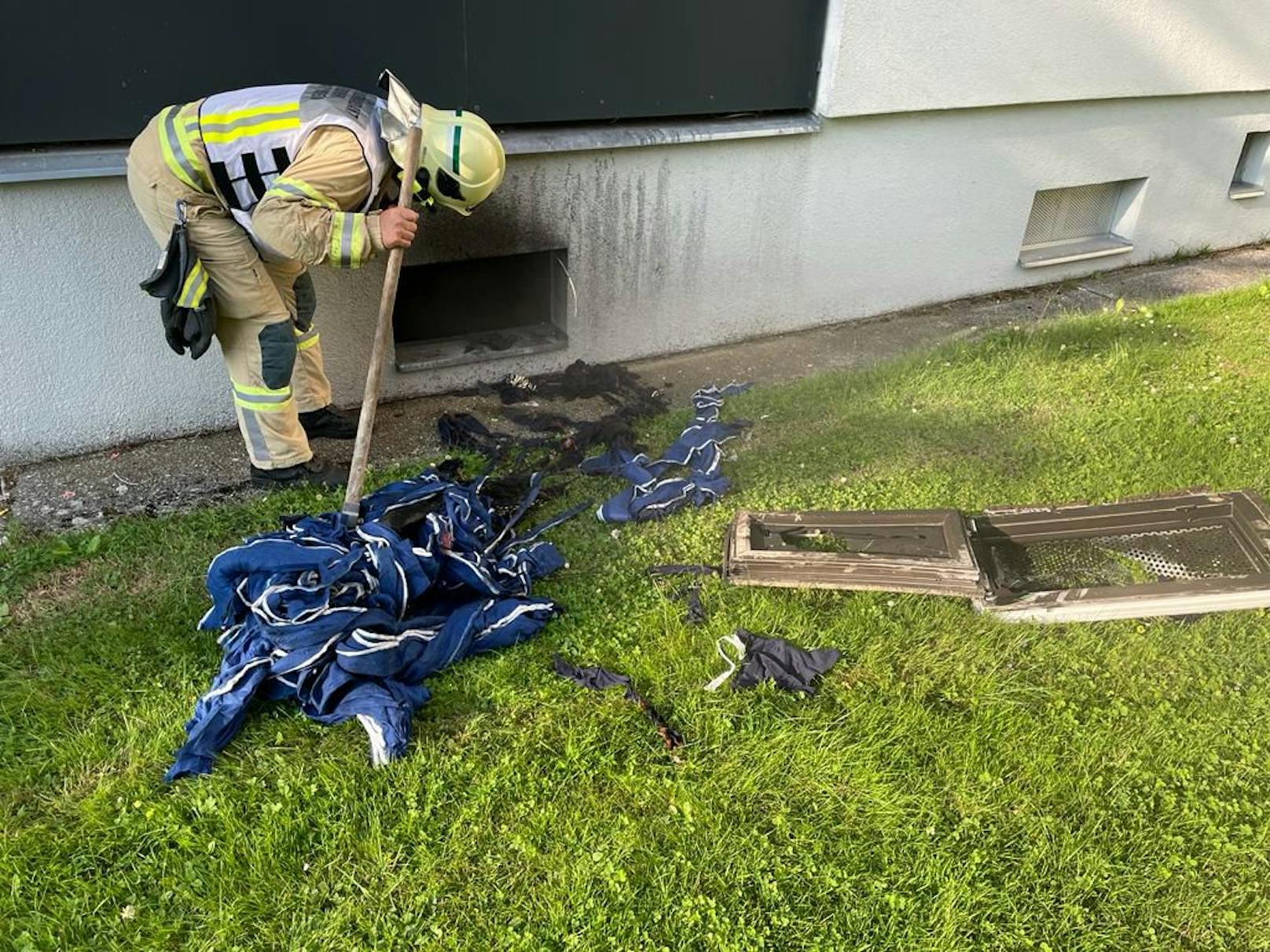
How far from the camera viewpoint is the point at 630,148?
4613 mm

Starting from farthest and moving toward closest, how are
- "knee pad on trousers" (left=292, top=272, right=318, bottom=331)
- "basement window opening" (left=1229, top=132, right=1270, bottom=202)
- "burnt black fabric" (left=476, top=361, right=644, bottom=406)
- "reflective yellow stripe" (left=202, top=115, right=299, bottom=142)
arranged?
"basement window opening" (left=1229, top=132, right=1270, bottom=202) → "burnt black fabric" (left=476, top=361, right=644, bottom=406) → "knee pad on trousers" (left=292, top=272, right=318, bottom=331) → "reflective yellow stripe" (left=202, top=115, right=299, bottom=142)

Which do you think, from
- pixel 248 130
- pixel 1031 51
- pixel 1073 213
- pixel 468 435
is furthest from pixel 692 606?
pixel 1073 213

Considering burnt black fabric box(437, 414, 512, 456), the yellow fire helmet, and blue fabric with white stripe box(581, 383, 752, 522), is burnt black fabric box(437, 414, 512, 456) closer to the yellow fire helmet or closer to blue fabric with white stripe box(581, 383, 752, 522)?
blue fabric with white stripe box(581, 383, 752, 522)

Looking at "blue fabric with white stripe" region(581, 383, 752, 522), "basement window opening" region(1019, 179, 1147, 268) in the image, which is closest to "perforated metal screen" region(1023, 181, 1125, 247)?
"basement window opening" region(1019, 179, 1147, 268)

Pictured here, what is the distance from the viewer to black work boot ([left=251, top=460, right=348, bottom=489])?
150 inches

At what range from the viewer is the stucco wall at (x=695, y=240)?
3789 mm

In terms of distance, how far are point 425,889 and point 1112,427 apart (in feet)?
12.4

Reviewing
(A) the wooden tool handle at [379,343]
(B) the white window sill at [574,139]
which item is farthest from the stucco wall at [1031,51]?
(A) the wooden tool handle at [379,343]

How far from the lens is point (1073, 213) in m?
6.67

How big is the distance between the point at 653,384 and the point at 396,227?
2.06 metres

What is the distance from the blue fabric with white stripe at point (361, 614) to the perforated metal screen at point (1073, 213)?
4.98m

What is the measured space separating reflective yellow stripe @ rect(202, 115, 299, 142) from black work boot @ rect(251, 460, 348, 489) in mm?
1294

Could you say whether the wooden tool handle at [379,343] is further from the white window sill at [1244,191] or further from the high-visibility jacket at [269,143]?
the white window sill at [1244,191]

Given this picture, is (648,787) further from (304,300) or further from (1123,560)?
(304,300)
